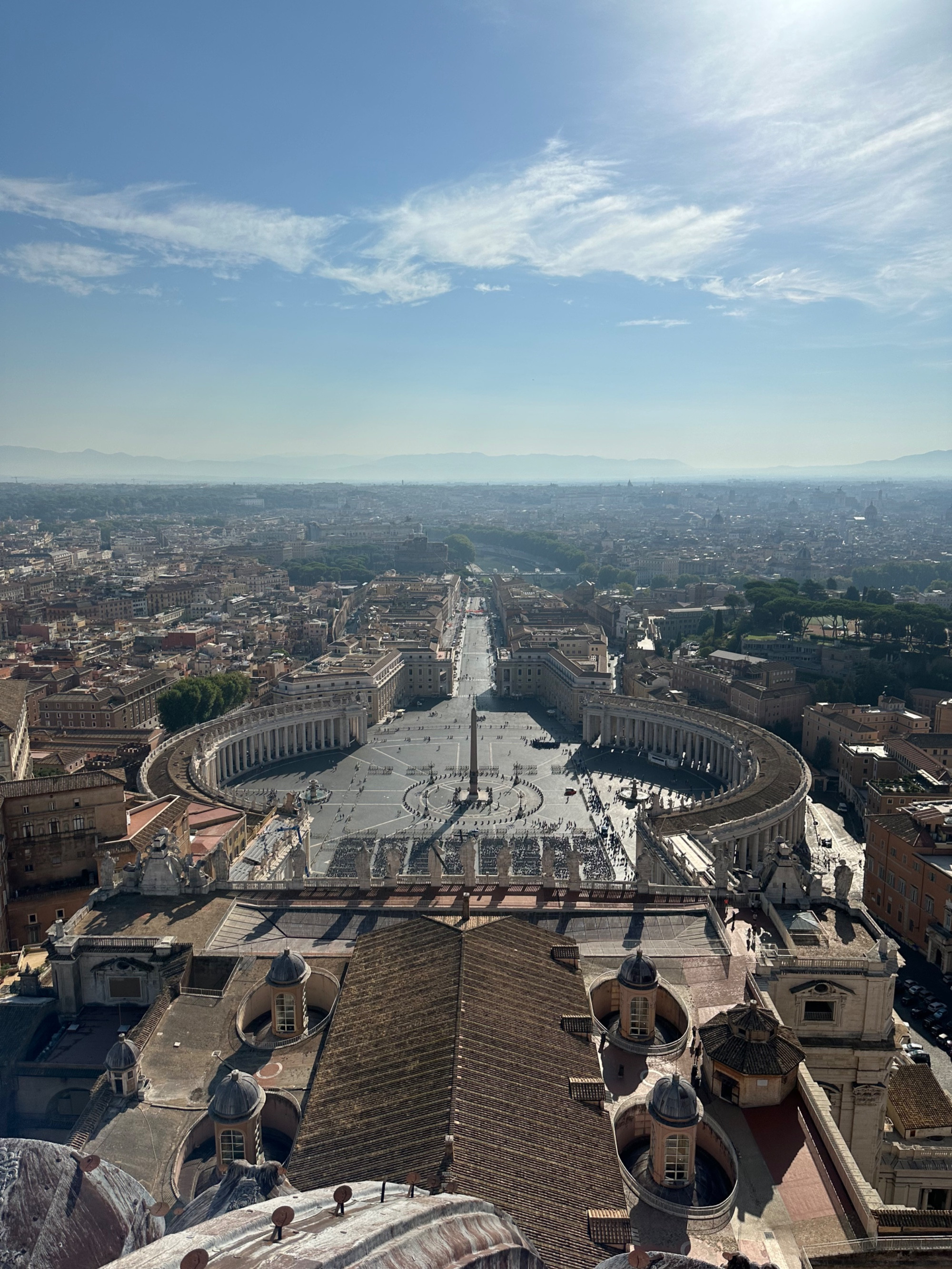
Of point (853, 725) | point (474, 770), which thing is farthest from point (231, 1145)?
point (853, 725)

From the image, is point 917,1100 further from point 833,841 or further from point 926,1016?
point 833,841

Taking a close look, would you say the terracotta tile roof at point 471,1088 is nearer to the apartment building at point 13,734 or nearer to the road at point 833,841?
the apartment building at point 13,734

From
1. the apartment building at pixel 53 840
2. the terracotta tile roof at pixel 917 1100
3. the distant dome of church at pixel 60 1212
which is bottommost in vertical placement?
the terracotta tile roof at pixel 917 1100

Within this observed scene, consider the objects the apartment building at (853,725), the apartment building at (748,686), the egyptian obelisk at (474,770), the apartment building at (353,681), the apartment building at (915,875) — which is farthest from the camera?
the apartment building at (353,681)

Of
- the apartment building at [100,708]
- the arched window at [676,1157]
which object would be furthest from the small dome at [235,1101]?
the apartment building at [100,708]

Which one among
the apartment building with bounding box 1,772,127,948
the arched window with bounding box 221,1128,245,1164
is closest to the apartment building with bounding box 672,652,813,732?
the apartment building with bounding box 1,772,127,948
